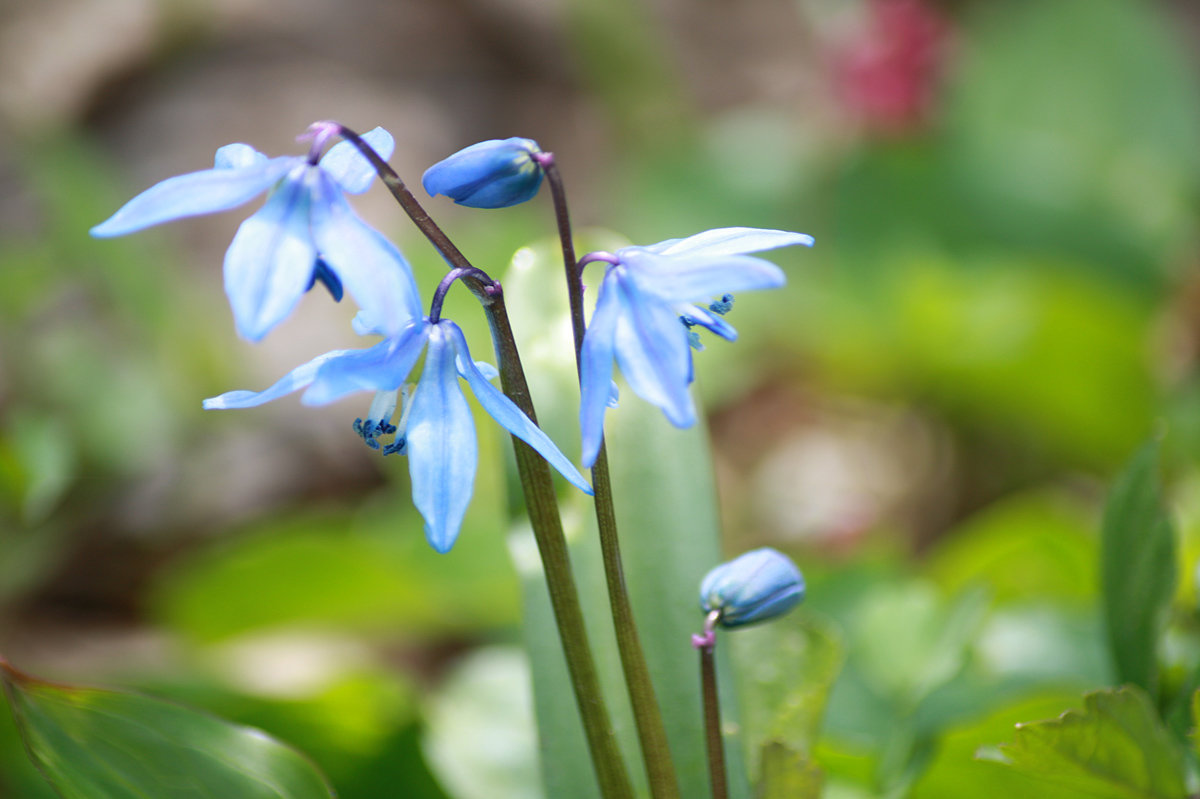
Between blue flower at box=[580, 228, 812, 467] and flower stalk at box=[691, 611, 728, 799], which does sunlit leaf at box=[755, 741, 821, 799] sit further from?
blue flower at box=[580, 228, 812, 467]

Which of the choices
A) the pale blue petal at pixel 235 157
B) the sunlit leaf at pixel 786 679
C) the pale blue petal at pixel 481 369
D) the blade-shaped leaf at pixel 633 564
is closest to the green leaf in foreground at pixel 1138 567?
the sunlit leaf at pixel 786 679

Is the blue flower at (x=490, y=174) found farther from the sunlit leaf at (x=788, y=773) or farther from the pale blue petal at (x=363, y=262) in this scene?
the sunlit leaf at (x=788, y=773)

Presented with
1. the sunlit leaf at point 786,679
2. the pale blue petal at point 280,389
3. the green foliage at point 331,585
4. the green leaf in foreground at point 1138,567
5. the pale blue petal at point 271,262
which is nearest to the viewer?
the pale blue petal at point 271,262

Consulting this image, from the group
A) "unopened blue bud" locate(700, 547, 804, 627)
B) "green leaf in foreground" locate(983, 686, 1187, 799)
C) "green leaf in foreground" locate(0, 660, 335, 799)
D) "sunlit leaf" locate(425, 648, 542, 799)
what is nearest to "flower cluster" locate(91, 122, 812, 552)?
"unopened blue bud" locate(700, 547, 804, 627)

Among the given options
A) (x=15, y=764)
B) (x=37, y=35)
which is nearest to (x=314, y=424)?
(x=15, y=764)

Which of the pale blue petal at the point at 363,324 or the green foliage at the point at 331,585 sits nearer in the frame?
the pale blue petal at the point at 363,324

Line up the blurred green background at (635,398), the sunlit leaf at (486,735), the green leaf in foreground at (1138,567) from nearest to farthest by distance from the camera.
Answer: the green leaf in foreground at (1138,567) → the sunlit leaf at (486,735) → the blurred green background at (635,398)

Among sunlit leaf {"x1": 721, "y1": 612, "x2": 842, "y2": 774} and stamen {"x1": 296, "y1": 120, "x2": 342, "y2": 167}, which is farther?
sunlit leaf {"x1": 721, "y1": 612, "x2": 842, "y2": 774}
